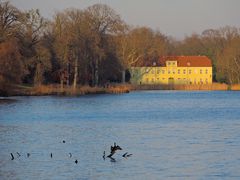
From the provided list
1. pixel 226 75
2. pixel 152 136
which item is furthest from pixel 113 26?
pixel 152 136

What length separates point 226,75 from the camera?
10238cm

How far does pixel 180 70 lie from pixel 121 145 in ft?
294

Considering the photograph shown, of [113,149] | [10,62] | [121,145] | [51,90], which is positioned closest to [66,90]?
[51,90]

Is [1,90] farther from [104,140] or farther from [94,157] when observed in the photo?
[94,157]

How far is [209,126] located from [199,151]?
38.5 feet

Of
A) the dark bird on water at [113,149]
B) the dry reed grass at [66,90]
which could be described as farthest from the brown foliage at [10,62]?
the dark bird on water at [113,149]

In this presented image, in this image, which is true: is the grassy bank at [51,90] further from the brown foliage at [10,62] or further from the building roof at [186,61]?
the building roof at [186,61]

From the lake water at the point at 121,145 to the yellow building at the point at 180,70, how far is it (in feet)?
221

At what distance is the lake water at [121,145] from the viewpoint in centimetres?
2094

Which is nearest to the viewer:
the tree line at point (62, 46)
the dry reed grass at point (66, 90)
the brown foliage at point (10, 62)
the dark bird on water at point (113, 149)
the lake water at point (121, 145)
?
the lake water at point (121, 145)

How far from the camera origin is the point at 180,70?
116 m

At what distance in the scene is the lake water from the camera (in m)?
20.9

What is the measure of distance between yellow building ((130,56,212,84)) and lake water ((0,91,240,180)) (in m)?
67.3

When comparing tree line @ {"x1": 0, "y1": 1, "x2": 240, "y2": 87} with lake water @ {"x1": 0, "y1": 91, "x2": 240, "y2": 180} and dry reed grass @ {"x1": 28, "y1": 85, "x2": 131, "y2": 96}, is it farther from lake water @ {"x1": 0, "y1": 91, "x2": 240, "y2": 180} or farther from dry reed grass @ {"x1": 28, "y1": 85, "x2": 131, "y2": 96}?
lake water @ {"x1": 0, "y1": 91, "x2": 240, "y2": 180}
